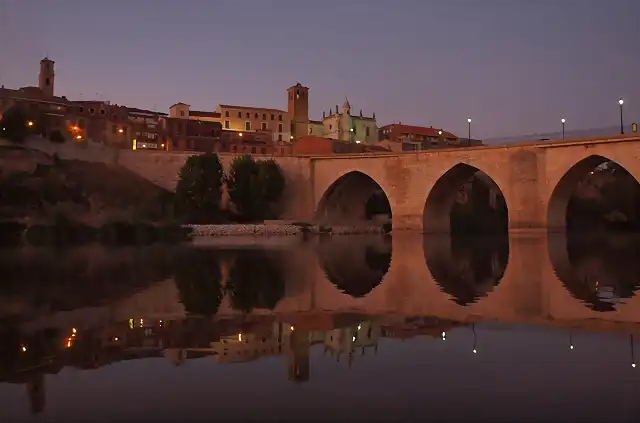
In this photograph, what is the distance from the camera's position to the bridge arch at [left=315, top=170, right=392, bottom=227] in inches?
1923

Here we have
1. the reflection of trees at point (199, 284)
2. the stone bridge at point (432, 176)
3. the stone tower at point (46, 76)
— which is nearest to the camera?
the reflection of trees at point (199, 284)

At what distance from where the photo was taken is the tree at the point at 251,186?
146 ft

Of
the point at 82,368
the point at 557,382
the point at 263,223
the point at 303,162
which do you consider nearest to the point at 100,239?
the point at 263,223

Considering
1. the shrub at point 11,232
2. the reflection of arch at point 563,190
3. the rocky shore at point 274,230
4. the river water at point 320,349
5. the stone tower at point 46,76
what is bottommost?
the river water at point 320,349

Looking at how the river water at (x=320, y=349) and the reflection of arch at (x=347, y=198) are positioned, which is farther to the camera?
the reflection of arch at (x=347, y=198)

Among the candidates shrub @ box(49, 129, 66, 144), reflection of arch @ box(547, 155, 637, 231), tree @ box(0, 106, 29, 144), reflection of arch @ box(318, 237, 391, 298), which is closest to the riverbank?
reflection of arch @ box(547, 155, 637, 231)

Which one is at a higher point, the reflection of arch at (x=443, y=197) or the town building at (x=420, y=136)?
the town building at (x=420, y=136)

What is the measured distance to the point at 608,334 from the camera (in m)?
6.64

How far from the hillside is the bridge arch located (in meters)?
13.0

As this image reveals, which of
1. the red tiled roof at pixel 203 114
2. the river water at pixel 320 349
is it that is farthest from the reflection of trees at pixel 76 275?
the red tiled roof at pixel 203 114

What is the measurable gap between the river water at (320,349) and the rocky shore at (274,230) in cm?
2468

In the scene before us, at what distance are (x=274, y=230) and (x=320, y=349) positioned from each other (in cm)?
3474

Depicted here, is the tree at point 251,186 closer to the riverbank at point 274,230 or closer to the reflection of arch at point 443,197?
the riverbank at point 274,230

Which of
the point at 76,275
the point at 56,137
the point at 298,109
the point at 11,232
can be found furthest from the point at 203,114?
the point at 76,275
